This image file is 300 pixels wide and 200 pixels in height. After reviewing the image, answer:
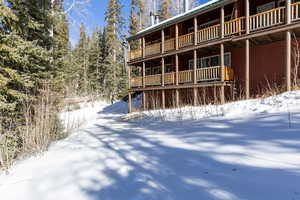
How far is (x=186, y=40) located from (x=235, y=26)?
3.62 meters

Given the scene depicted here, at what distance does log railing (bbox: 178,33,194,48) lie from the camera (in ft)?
45.0

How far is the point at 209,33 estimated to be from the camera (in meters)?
12.6

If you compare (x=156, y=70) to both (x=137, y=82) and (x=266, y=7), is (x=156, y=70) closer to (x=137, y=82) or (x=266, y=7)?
(x=137, y=82)

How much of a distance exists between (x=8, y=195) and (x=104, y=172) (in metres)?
1.48

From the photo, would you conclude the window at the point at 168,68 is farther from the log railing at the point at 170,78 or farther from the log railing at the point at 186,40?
the log railing at the point at 186,40

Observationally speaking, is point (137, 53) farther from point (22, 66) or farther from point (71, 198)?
point (71, 198)

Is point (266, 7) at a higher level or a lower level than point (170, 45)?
higher

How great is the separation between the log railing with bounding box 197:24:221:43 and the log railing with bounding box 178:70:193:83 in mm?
2400

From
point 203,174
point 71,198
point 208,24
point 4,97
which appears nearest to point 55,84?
point 4,97

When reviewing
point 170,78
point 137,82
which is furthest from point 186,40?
point 137,82

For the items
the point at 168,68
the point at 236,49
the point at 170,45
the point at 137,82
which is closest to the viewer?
the point at 236,49

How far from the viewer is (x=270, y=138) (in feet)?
11.5

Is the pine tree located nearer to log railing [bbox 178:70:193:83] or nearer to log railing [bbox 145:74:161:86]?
log railing [bbox 145:74:161:86]

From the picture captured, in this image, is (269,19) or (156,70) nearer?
(269,19)
